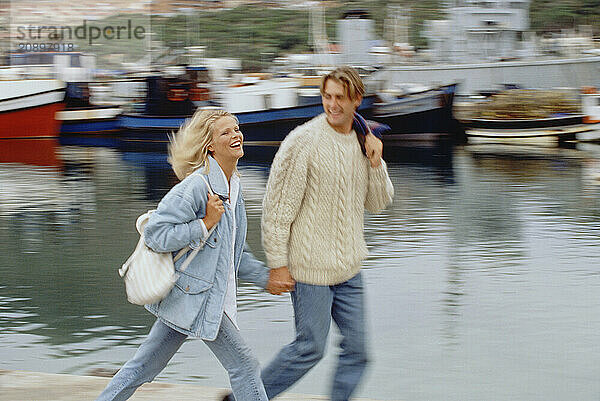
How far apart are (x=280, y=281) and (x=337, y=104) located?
671 millimetres

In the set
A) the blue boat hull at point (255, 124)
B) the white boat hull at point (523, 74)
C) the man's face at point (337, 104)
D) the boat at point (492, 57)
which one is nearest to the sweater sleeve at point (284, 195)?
the man's face at point (337, 104)

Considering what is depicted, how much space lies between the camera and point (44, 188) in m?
17.1

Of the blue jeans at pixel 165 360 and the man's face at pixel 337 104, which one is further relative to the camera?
the man's face at pixel 337 104

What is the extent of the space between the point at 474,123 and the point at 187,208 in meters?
29.5

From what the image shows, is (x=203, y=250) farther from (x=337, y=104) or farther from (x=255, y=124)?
(x=255, y=124)

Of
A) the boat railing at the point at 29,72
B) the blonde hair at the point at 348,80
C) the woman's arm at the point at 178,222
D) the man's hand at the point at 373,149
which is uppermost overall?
the boat railing at the point at 29,72

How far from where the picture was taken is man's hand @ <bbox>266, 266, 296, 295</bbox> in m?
3.52

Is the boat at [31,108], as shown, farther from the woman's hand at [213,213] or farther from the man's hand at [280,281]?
the woman's hand at [213,213]

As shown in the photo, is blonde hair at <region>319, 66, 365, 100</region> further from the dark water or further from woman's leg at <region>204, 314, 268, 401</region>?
the dark water

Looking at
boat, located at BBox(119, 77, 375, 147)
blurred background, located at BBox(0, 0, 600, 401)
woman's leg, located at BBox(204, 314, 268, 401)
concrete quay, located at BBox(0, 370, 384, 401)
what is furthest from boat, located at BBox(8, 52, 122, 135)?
woman's leg, located at BBox(204, 314, 268, 401)

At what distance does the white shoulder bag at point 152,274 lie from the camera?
3145mm

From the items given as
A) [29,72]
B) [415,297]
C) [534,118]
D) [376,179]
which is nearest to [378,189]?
[376,179]

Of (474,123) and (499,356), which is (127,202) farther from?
(474,123)

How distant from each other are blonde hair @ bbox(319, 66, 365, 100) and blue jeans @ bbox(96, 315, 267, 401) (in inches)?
36.4
